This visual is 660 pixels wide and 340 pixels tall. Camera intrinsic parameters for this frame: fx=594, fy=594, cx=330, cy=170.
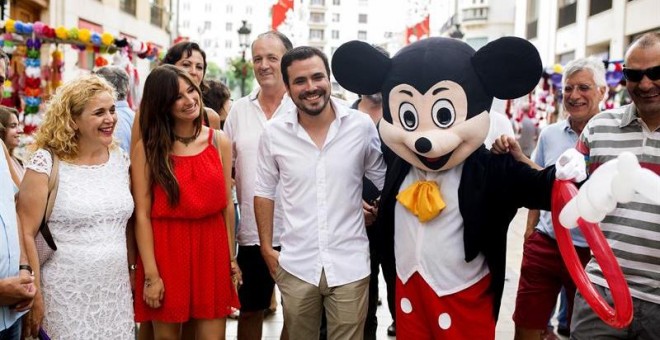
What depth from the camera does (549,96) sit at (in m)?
11.3

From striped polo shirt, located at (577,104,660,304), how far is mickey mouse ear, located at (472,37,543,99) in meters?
0.41

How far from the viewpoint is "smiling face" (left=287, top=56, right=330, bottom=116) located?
304 cm

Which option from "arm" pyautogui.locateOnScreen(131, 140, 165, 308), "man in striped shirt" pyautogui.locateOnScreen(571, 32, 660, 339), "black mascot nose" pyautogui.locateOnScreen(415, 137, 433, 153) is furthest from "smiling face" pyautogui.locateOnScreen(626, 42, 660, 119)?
"arm" pyautogui.locateOnScreen(131, 140, 165, 308)

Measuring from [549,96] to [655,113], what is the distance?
30.3ft

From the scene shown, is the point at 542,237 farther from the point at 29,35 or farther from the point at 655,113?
the point at 29,35

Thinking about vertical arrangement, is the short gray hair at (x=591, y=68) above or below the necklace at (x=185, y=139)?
above

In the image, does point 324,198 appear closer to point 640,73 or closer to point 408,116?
point 408,116

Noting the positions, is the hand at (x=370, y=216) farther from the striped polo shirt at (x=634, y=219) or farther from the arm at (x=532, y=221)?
the arm at (x=532, y=221)

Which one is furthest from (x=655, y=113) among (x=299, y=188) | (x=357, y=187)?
(x=299, y=188)

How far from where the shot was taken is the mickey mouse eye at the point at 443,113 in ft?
9.00

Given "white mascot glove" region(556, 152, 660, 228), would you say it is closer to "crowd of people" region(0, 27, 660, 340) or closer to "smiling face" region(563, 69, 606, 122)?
"crowd of people" region(0, 27, 660, 340)

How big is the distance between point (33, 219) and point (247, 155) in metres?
1.32

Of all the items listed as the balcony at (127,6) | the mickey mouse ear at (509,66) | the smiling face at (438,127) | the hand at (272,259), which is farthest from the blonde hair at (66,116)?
the balcony at (127,6)

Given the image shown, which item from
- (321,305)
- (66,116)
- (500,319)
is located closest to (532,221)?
(500,319)
